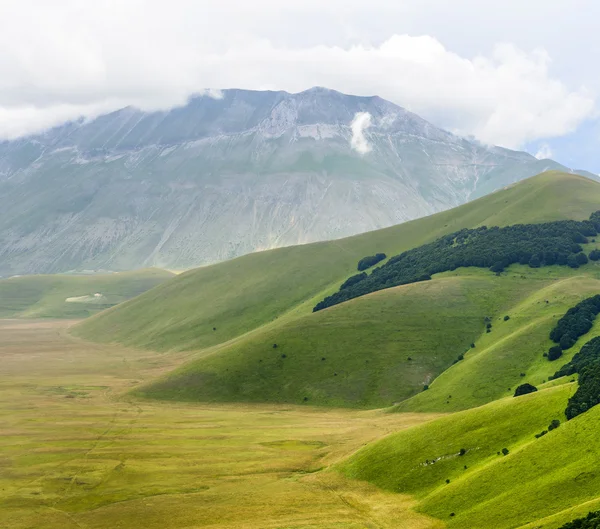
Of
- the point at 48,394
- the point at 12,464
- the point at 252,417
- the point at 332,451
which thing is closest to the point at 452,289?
the point at 252,417

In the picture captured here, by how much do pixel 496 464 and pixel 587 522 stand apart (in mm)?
19404

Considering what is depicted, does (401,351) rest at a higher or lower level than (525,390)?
higher

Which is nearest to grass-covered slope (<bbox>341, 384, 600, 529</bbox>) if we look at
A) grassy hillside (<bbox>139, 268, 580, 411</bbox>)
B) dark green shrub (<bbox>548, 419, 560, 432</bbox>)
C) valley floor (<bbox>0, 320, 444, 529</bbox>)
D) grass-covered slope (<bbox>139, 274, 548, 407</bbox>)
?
dark green shrub (<bbox>548, 419, 560, 432</bbox>)

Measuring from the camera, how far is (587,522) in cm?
4562

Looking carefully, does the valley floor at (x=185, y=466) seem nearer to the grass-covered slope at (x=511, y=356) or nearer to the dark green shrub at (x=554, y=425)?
the grass-covered slope at (x=511, y=356)

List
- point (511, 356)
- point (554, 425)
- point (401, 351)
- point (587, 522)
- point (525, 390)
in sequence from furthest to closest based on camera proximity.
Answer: point (401, 351), point (511, 356), point (525, 390), point (554, 425), point (587, 522)

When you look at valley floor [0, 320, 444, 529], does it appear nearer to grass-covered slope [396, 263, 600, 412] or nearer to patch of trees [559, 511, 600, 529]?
grass-covered slope [396, 263, 600, 412]

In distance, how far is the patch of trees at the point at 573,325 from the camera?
118 metres

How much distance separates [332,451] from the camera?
→ 93.6 m

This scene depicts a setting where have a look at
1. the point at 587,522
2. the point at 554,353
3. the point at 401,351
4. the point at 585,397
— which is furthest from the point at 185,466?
the point at 401,351

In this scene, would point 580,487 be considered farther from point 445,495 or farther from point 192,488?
point 192,488

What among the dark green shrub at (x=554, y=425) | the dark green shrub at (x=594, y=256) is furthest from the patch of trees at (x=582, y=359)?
the dark green shrub at (x=594, y=256)

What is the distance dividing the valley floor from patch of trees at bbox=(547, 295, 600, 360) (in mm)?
28407

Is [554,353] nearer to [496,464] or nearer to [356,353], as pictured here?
[356,353]
